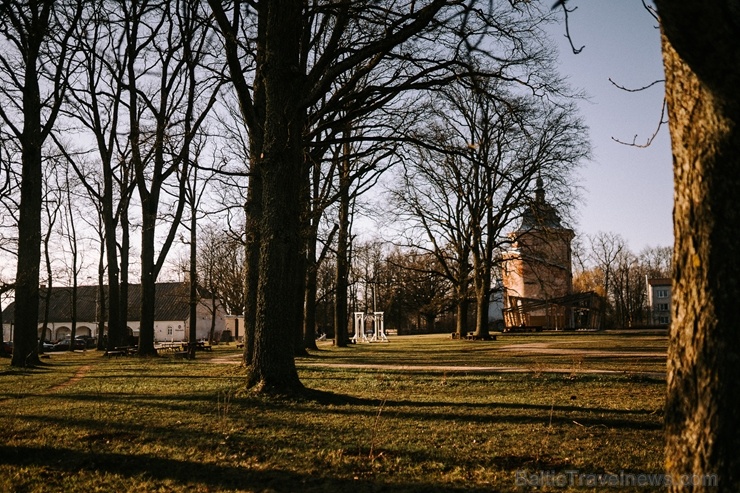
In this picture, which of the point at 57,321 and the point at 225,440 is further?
the point at 57,321

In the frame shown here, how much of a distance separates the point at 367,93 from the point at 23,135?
12288 millimetres

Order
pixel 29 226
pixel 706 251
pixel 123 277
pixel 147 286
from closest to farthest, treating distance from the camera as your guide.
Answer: pixel 706 251
pixel 29 226
pixel 147 286
pixel 123 277

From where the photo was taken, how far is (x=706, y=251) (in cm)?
321

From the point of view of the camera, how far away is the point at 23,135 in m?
17.9

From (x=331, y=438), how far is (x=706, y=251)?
4.20 metres

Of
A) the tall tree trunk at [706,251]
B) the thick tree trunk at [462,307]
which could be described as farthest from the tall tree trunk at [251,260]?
the thick tree trunk at [462,307]

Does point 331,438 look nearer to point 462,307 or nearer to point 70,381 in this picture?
point 70,381

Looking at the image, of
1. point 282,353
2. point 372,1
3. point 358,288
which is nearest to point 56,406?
point 282,353

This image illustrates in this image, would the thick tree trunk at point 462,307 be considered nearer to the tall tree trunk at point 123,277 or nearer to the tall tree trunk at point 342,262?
the tall tree trunk at point 342,262

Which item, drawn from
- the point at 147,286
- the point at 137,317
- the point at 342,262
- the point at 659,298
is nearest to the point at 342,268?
the point at 342,262

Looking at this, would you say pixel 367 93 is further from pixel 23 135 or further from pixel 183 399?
pixel 23 135

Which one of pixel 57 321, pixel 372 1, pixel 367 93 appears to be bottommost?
pixel 57 321

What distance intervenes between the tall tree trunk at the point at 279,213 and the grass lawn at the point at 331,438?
60cm

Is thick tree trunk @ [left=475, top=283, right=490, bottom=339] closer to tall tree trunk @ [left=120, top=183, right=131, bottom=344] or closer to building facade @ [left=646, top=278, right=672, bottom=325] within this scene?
tall tree trunk @ [left=120, top=183, right=131, bottom=344]
